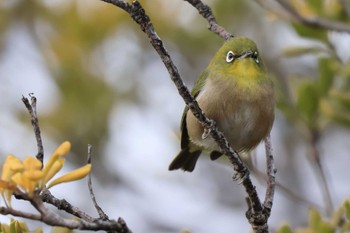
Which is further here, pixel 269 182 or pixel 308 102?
pixel 308 102

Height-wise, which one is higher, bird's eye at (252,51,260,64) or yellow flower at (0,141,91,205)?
bird's eye at (252,51,260,64)

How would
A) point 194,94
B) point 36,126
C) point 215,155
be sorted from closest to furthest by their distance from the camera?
point 36,126, point 194,94, point 215,155

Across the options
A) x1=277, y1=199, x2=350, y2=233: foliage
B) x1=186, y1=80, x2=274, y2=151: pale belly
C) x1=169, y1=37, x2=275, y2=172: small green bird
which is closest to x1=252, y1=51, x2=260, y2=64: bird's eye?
x1=169, y1=37, x2=275, y2=172: small green bird

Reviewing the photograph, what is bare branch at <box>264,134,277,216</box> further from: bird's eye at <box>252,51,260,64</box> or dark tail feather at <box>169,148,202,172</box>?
dark tail feather at <box>169,148,202,172</box>

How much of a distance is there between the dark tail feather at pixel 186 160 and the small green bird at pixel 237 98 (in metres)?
0.65

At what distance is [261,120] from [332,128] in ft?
11.6

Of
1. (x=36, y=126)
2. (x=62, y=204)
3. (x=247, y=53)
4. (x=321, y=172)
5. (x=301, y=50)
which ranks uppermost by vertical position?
(x=301, y=50)

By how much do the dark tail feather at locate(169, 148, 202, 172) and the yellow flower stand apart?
3.06 meters

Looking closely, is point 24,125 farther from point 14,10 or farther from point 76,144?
point 14,10

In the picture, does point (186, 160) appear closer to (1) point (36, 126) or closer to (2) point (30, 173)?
(1) point (36, 126)

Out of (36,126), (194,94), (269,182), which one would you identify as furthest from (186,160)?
(36,126)

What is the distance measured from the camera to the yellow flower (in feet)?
7.55

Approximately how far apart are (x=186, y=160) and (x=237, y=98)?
115 cm

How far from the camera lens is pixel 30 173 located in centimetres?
229
